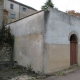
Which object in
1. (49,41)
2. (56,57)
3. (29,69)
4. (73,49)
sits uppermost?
(49,41)

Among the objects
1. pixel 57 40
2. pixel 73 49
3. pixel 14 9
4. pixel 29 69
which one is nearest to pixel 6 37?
pixel 29 69

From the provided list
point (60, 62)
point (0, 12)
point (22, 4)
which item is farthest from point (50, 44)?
point (22, 4)

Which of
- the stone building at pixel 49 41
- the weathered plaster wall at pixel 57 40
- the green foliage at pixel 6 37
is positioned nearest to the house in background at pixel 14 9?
the green foliage at pixel 6 37

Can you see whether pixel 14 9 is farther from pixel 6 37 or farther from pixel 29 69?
pixel 29 69

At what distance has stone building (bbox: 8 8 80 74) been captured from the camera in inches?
428

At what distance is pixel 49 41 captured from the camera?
11055 millimetres

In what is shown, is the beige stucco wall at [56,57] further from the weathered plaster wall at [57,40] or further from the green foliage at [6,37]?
the green foliage at [6,37]

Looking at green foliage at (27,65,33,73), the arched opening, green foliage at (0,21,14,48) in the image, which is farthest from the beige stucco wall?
green foliage at (0,21,14,48)

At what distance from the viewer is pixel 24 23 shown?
Result: 1329cm

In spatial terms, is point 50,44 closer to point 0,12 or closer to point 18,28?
point 18,28

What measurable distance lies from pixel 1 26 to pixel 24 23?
4009 millimetres

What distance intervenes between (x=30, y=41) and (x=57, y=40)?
7.52 feet

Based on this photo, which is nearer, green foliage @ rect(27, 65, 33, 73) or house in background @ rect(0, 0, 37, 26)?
green foliage @ rect(27, 65, 33, 73)

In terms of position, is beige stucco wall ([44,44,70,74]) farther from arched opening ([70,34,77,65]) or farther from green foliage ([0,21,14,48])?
green foliage ([0,21,14,48])
